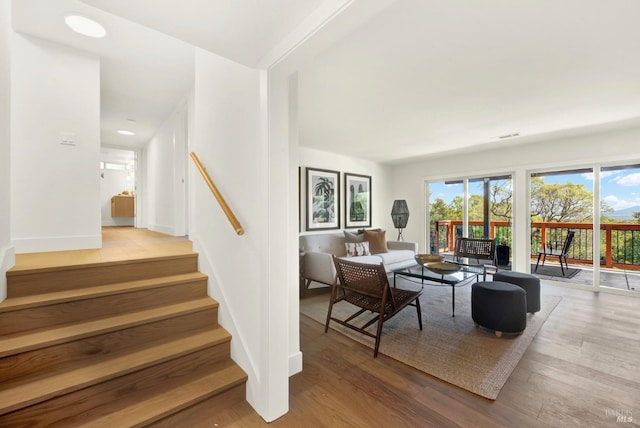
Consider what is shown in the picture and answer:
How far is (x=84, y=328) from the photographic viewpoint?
158cm

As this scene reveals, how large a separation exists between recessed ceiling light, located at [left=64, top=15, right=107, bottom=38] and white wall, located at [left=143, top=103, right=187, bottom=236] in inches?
62.2

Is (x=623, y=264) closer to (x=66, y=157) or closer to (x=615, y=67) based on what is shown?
(x=615, y=67)

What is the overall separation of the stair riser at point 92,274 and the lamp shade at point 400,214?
465 cm

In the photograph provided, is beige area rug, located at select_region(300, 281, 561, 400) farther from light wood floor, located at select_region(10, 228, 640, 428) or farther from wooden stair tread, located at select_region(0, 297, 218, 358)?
wooden stair tread, located at select_region(0, 297, 218, 358)

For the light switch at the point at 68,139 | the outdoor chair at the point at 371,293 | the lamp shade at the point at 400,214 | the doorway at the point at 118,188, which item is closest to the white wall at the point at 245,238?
the outdoor chair at the point at 371,293

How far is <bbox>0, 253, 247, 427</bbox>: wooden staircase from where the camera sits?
1.35 metres

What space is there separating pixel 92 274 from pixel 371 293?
220 cm

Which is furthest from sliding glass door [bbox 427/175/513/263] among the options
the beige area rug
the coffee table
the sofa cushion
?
the coffee table

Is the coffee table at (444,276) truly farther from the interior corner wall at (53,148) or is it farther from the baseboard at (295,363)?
the interior corner wall at (53,148)

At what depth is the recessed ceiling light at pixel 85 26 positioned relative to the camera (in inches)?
84.4

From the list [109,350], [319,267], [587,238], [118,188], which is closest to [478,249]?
[587,238]

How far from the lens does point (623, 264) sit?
13.9ft

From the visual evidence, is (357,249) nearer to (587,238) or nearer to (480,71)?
(480,71)

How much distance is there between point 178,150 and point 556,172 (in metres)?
6.26
